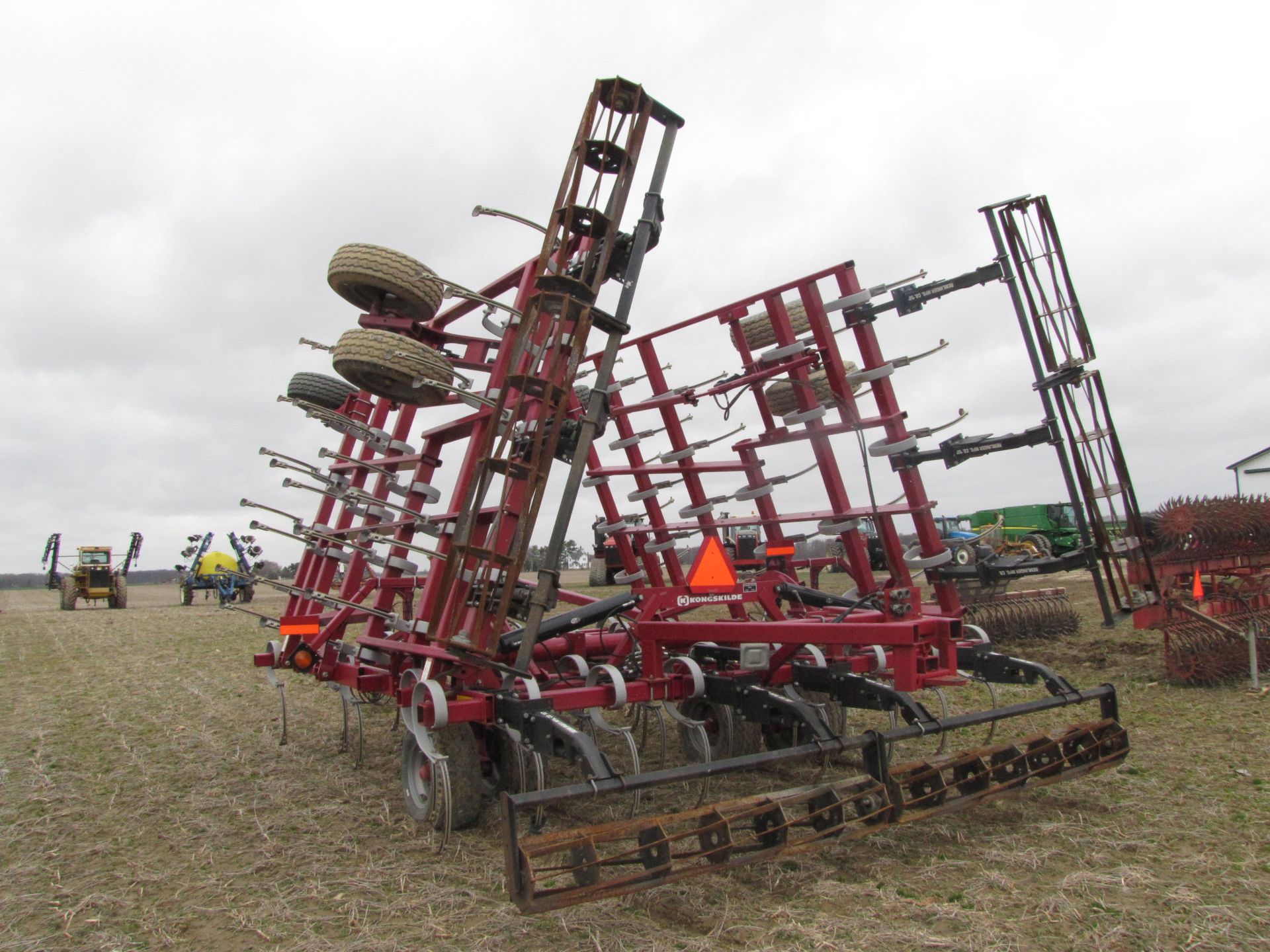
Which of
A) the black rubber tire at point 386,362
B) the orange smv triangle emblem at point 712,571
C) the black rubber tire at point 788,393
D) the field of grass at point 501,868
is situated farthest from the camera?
the black rubber tire at point 788,393

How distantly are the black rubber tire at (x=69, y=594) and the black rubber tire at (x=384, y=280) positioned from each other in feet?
83.5

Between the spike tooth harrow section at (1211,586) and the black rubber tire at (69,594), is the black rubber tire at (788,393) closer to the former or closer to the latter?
the spike tooth harrow section at (1211,586)

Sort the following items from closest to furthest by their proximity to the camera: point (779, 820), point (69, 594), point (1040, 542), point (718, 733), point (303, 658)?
point (779, 820) → point (303, 658) → point (718, 733) → point (1040, 542) → point (69, 594)

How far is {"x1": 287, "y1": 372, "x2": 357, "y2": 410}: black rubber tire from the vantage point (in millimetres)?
6938

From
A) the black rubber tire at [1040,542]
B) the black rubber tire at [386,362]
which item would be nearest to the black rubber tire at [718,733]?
the black rubber tire at [386,362]

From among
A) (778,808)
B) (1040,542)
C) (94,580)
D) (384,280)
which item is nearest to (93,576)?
(94,580)

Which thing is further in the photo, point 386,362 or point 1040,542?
point 1040,542

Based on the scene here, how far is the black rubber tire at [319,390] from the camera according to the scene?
6.94 metres

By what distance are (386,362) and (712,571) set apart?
2.40 m

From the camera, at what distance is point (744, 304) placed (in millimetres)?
6348

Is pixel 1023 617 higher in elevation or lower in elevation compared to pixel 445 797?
higher

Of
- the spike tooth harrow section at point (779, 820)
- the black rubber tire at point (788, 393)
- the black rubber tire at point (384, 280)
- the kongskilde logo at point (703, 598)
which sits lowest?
the spike tooth harrow section at point (779, 820)

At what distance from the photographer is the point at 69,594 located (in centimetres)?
2566

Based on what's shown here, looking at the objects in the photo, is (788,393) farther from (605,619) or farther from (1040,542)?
(1040,542)
